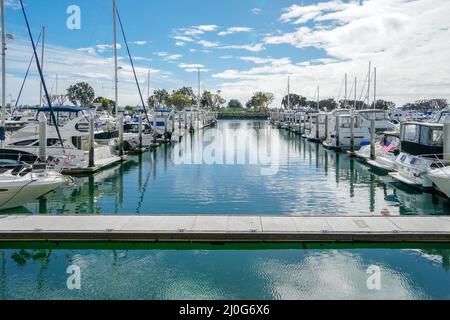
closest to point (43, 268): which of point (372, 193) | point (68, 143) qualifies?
point (372, 193)

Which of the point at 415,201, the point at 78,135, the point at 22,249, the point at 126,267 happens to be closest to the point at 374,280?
the point at 126,267

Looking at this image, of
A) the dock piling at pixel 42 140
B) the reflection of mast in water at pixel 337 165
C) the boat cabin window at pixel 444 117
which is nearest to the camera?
the boat cabin window at pixel 444 117

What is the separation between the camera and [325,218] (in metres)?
13.9

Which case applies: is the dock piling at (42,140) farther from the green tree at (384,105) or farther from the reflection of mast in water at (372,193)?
the green tree at (384,105)

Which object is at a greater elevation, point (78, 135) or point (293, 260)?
point (78, 135)

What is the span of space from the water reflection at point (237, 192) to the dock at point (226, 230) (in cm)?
404

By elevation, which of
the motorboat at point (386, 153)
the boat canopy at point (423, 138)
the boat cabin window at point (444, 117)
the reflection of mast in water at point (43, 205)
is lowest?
the reflection of mast in water at point (43, 205)

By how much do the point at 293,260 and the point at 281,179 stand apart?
575 inches

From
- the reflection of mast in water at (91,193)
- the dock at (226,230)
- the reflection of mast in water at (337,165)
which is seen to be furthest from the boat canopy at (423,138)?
the reflection of mast in water at (91,193)

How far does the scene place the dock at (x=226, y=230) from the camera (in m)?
12.3

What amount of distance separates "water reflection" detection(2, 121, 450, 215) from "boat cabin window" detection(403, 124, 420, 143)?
2.58 m

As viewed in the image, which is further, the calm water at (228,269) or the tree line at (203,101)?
the tree line at (203,101)
